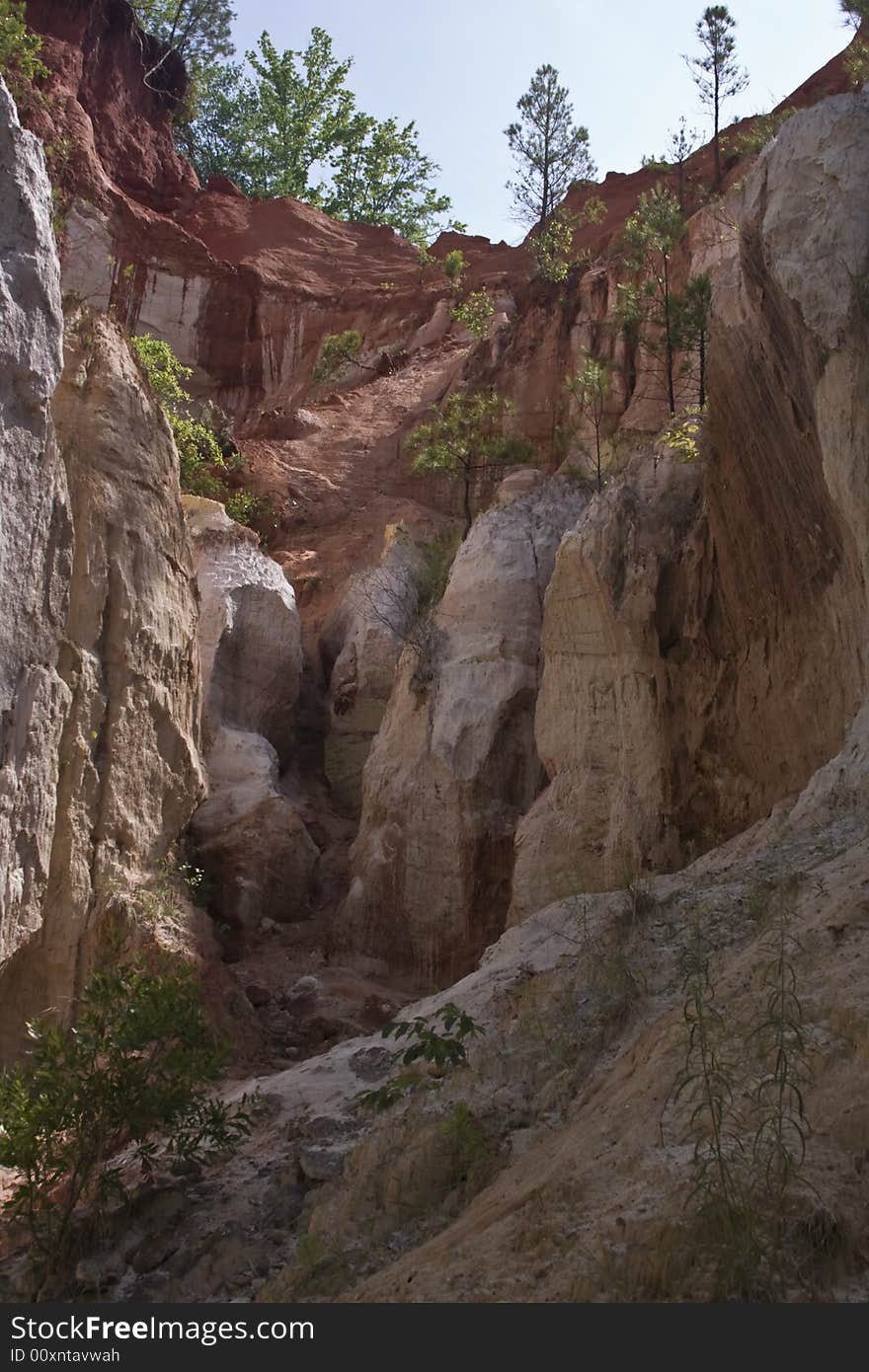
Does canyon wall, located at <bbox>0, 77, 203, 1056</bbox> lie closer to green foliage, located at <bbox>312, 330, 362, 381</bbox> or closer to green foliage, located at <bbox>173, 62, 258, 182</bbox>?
green foliage, located at <bbox>312, 330, 362, 381</bbox>

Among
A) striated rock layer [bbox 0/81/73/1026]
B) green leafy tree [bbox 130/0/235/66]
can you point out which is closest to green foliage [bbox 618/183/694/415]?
striated rock layer [bbox 0/81/73/1026]

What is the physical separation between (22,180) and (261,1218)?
9.56m

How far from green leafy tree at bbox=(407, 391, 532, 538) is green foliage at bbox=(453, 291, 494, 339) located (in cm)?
661

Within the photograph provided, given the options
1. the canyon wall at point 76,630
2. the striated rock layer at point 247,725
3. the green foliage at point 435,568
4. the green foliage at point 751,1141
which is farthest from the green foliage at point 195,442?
the green foliage at point 751,1141

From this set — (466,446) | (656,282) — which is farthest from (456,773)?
(656,282)

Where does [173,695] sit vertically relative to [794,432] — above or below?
below

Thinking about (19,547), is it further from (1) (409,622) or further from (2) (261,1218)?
(1) (409,622)

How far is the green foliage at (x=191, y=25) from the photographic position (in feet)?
146

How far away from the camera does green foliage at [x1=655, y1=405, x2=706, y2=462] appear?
1527 centimetres

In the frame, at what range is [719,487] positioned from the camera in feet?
45.9

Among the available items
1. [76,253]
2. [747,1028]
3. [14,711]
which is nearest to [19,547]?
[14,711]

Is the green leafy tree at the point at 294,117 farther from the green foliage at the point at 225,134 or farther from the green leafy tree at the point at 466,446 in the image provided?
the green leafy tree at the point at 466,446

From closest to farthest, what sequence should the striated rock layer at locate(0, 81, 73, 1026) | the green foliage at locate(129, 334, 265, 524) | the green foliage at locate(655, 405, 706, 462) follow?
the striated rock layer at locate(0, 81, 73, 1026) < the green foliage at locate(655, 405, 706, 462) < the green foliage at locate(129, 334, 265, 524)

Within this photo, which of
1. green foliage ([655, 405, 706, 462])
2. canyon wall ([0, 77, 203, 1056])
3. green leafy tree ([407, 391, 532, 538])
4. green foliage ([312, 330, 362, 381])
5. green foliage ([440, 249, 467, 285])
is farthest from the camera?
green foliage ([440, 249, 467, 285])
